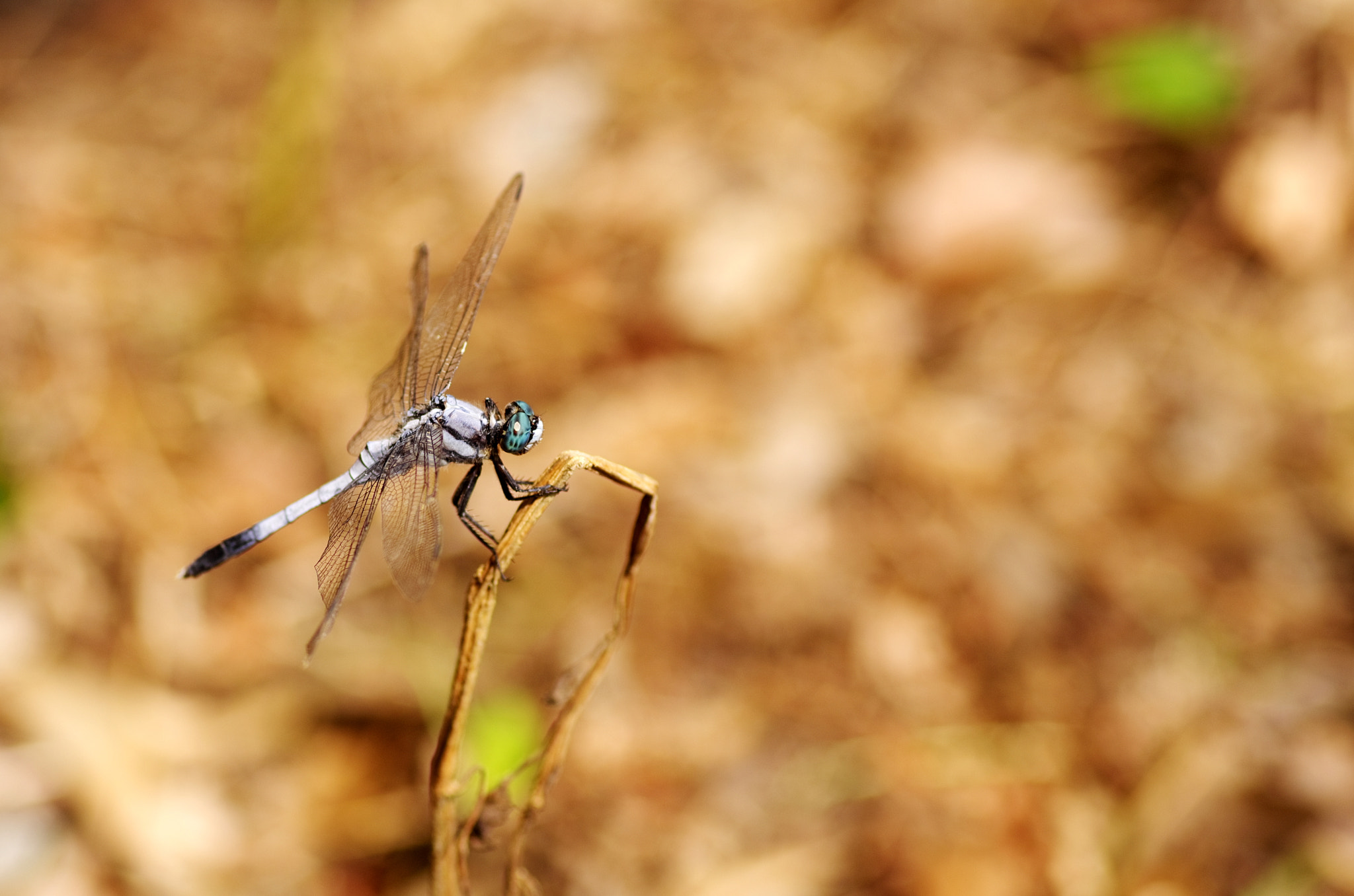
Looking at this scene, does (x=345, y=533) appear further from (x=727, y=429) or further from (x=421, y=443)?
(x=727, y=429)

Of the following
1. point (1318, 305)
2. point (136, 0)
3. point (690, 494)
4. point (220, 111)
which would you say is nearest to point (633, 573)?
point (690, 494)

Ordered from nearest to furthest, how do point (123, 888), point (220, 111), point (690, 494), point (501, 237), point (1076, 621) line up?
point (501, 237)
point (123, 888)
point (1076, 621)
point (690, 494)
point (220, 111)

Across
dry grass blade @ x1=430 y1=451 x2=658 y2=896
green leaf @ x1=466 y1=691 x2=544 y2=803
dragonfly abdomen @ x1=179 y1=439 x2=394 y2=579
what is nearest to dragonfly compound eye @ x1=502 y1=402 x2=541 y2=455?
dragonfly abdomen @ x1=179 y1=439 x2=394 y2=579

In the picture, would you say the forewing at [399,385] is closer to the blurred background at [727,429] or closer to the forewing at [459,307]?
the forewing at [459,307]

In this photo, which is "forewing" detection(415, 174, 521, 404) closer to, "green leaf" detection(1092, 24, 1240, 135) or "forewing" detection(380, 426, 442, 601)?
"forewing" detection(380, 426, 442, 601)

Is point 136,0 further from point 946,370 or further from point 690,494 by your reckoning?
point 946,370

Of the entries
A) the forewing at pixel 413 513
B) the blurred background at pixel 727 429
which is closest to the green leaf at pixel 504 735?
the blurred background at pixel 727 429

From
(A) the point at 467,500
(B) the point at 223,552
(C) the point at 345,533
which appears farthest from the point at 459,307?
(B) the point at 223,552
